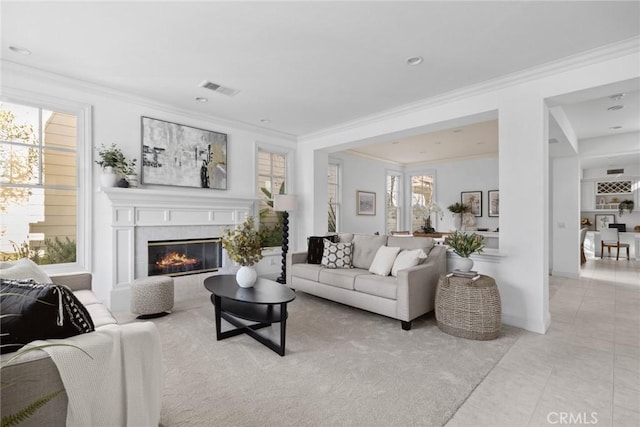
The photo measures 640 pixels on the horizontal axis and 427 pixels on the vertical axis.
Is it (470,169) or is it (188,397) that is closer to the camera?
(188,397)

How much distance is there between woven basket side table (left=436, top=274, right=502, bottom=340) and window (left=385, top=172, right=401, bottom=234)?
16.9 feet

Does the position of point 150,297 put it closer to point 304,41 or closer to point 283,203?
point 283,203

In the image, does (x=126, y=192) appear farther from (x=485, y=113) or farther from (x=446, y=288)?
(x=485, y=113)

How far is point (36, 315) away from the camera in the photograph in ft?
4.29

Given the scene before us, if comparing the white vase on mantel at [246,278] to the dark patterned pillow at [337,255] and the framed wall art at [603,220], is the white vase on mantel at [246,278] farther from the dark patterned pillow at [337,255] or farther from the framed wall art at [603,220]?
the framed wall art at [603,220]

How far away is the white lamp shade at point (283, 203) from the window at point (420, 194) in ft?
14.0

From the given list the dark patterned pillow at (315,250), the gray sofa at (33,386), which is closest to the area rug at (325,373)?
the gray sofa at (33,386)

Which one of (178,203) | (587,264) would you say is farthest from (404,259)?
(587,264)

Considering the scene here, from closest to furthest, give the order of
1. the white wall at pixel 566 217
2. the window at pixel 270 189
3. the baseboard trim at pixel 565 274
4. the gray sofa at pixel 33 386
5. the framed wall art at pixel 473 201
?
the gray sofa at pixel 33 386 → the window at pixel 270 189 → the baseboard trim at pixel 565 274 → the white wall at pixel 566 217 → the framed wall art at pixel 473 201

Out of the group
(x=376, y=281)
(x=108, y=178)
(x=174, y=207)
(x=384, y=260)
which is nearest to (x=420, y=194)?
(x=384, y=260)

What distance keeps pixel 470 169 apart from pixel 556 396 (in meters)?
6.51

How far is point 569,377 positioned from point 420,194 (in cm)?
665

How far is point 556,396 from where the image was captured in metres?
2.04

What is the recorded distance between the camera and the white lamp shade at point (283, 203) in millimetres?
5148
